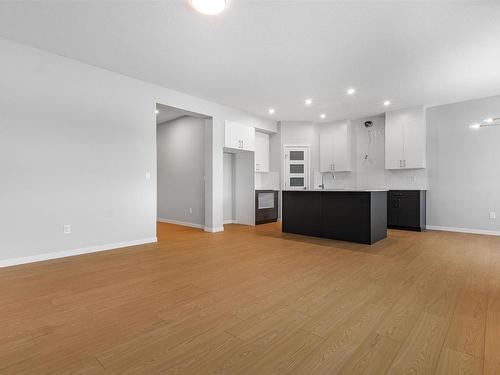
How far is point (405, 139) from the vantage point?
608 cm

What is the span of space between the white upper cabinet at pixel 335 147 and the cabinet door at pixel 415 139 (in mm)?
1412

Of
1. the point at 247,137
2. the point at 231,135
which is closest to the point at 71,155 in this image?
the point at 231,135

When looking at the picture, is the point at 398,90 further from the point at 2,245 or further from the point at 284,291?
the point at 2,245

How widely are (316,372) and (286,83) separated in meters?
4.36

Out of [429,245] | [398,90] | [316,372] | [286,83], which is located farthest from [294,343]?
[398,90]

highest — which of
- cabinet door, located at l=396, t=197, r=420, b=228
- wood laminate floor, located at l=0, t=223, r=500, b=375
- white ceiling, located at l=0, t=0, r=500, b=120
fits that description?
white ceiling, located at l=0, t=0, r=500, b=120

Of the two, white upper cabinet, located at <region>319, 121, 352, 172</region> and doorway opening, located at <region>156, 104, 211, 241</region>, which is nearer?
doorway opening, located at <region>156, 104, 211, 241</region>

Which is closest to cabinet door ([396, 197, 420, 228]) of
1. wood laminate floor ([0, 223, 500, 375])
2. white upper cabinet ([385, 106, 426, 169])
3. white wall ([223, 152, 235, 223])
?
white upper cabinet ([385, 106, 426, 169])

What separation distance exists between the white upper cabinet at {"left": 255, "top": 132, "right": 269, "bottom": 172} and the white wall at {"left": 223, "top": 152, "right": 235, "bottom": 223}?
0.71 metres

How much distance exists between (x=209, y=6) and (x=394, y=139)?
5.43 metres

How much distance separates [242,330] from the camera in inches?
68.4

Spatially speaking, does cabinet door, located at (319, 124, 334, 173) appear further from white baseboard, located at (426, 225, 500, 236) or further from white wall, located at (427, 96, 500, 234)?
white baseboard, located at (426, 225, 500, 236)

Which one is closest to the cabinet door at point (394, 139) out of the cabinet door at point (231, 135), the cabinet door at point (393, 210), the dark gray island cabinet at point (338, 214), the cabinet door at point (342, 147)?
the cabinet door at point (393, 210)

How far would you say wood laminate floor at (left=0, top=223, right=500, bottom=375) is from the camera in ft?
4.66
